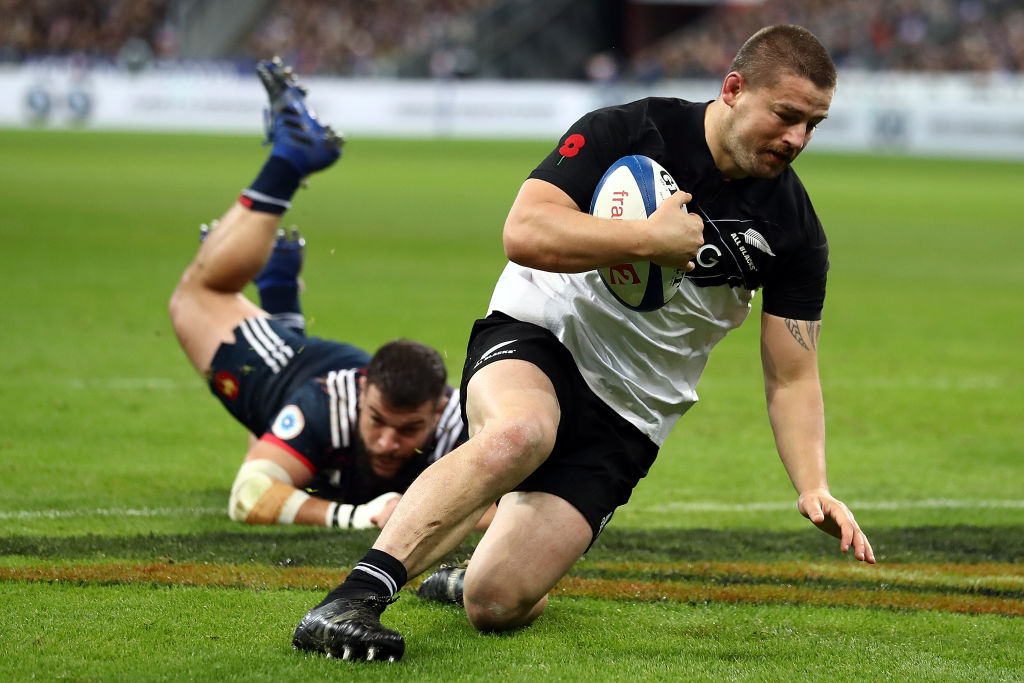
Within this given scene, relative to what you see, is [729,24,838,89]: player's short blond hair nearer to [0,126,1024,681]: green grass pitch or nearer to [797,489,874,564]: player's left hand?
[797,489,874,564]: player's left hand

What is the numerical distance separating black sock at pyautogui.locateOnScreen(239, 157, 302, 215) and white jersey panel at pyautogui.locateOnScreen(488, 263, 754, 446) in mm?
2469

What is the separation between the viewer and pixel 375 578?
12.7ft

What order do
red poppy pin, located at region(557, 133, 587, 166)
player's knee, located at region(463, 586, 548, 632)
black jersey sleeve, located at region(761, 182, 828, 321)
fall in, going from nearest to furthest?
1. player's knee, located at region(463, 586, 548, 632)
2. red poppy pin, located at region(557, 133, 587, 166)
3. black jersey sleeve, located at region(761, 182, 828, 321)

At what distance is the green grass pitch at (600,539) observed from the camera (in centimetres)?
408

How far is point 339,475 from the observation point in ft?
19.3

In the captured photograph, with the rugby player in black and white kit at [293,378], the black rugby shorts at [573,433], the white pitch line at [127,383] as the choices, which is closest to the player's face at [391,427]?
the rugby player in black and white kit at [293,378]

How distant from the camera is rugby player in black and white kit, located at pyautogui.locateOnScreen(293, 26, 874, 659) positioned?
394 cm

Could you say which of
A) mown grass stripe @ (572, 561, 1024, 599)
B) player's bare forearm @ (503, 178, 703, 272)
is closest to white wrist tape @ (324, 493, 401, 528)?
mown grass stripe @ (572, 561, 1024, 599)

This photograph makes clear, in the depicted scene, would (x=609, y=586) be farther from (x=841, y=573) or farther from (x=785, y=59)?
(x=785, y=59)

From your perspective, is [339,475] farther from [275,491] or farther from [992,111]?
[992,111]

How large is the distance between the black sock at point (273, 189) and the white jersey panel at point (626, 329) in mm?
2469

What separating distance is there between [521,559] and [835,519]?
0.99 meters

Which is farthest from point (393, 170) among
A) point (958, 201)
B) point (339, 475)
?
point (339, 475)

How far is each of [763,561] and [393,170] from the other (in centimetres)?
2372
